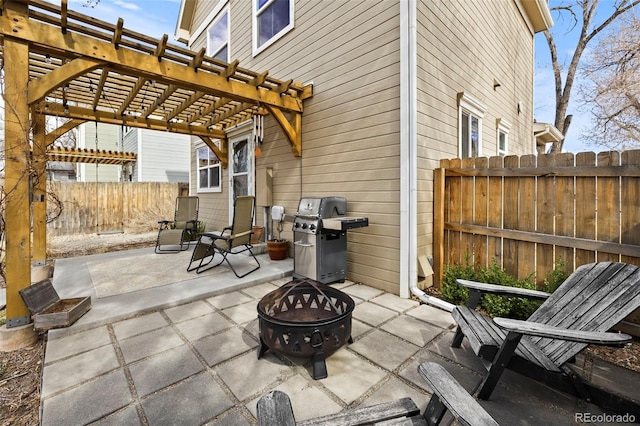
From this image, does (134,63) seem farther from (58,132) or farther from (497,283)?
(497,283)

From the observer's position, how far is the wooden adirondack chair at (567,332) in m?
1.52

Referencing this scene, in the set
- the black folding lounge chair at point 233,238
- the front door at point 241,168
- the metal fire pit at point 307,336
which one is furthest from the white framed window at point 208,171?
the metal fire pit at point 307,336

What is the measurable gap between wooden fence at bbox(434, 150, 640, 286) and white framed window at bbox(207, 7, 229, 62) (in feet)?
20.5

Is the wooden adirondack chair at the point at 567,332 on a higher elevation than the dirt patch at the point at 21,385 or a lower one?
higher

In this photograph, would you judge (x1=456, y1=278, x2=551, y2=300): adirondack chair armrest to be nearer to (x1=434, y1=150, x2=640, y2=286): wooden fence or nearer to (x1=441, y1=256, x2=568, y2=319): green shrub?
(x1=441, y1=256, x2=568, y2=319): green shrub

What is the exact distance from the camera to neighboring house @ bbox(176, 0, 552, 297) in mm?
3475

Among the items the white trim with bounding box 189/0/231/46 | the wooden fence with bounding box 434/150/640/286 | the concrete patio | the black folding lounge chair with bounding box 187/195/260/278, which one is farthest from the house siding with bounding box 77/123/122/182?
the wooden fence with bounding box 434/150/640/286

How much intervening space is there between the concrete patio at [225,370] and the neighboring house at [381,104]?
41.4 inches

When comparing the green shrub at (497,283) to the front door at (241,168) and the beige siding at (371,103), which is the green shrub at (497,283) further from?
the front door at (241,168)

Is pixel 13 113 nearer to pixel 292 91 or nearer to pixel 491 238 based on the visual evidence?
pixel 292 91

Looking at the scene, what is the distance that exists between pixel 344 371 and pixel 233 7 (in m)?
7.78

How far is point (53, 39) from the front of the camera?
8.87 feet

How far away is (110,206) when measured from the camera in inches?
366

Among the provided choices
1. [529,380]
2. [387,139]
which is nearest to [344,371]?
[529,380]
